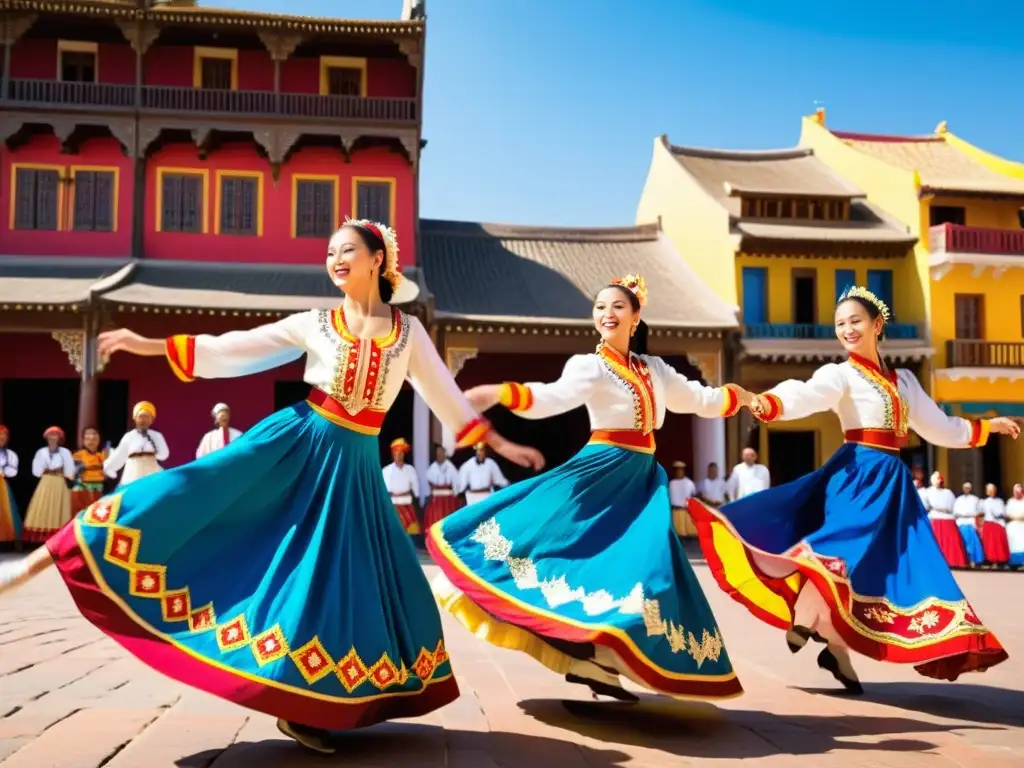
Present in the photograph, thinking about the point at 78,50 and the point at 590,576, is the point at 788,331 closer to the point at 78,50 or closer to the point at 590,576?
the point at 78,50

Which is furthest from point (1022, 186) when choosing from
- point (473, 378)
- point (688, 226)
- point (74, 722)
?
point (74, 722)

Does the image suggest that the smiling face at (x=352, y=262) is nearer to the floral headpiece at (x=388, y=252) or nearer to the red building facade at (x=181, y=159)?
the floral headpiece at (x=388, y=252)

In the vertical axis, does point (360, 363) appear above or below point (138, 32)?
below

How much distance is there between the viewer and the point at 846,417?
15.9ft

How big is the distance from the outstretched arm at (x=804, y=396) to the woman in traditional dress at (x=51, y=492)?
11.1m

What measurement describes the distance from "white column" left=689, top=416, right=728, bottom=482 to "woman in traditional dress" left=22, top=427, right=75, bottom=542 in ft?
32.9

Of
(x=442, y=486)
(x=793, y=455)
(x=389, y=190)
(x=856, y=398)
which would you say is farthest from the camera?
(x=793, y=455)

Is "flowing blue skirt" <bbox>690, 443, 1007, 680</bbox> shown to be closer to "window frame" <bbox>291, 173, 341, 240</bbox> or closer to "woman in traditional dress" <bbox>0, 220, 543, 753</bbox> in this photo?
"woman in traditional dress" <bbox>0, 220, 543, 753</bbox>

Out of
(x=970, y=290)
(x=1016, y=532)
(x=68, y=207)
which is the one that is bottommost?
(x=1016, y=532)

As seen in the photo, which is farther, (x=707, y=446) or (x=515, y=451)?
(x=707, y=446)

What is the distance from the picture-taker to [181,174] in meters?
16.9

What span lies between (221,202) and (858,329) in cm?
1410

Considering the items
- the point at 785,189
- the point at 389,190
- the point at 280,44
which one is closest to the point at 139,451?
the point at 389,190

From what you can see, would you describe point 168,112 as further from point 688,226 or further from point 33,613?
point 33,613
